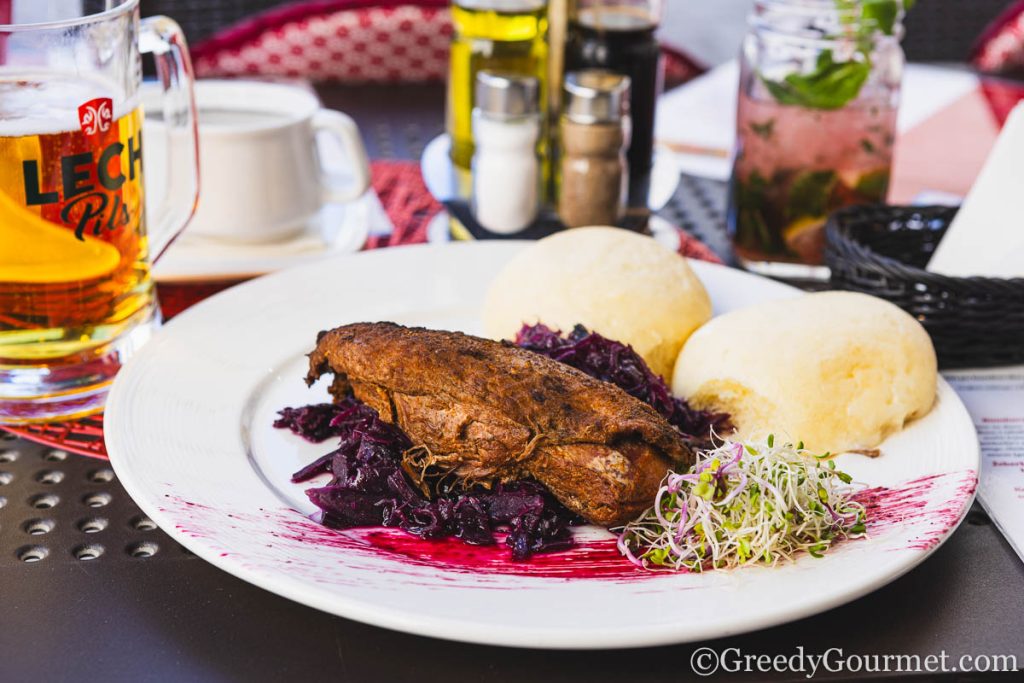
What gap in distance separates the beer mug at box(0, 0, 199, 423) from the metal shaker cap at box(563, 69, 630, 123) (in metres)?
0.69

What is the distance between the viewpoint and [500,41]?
6.59 feet

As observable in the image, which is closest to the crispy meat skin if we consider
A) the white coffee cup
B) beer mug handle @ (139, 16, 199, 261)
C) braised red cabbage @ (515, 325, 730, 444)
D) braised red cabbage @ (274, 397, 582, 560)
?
braised red cabbage @ (274, 397, 582, 560)

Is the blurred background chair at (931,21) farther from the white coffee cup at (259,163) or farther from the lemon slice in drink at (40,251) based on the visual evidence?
the lemon slice in drink at (40,251)

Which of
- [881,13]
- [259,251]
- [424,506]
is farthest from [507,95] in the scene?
[424,506]

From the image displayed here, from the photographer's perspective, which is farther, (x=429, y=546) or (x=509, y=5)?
(x=509, y=5)

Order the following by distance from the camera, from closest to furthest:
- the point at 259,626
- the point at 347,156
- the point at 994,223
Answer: the point at 259,626
the point at 994,223
the point at 347,156

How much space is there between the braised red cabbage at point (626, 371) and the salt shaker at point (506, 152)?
0.51m

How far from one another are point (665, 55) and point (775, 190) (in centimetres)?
128

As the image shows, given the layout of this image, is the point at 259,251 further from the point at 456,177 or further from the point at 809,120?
the point at 809,120

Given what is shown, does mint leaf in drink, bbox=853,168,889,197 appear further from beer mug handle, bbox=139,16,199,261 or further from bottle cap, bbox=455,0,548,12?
beer mug handle, bbox=139,16,199,261

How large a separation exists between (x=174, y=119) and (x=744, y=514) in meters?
0.99

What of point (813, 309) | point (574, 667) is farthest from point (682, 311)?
point (574, 667)

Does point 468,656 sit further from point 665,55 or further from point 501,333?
point 665,55

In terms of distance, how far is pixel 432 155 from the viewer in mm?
2217
